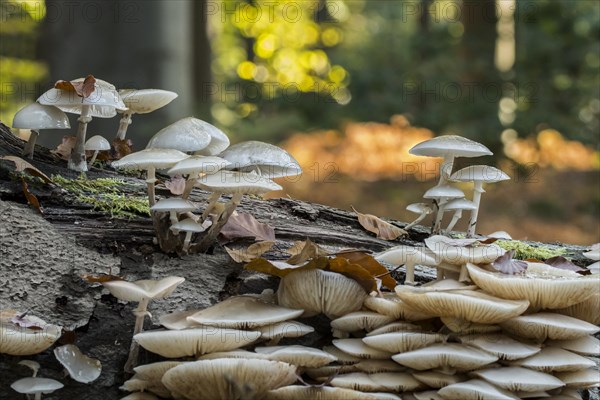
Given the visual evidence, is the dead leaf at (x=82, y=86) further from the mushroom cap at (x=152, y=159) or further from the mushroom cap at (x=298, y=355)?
the mushroom cap at (x=298, y=355)

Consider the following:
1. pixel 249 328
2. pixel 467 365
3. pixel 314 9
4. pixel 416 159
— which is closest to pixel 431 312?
pixel 467 365

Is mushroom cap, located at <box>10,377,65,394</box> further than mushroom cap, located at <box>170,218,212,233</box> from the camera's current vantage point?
No

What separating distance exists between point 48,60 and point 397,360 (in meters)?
7.04

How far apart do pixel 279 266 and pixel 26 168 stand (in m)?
1.48

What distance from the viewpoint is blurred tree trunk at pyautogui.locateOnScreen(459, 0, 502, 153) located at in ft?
32.6

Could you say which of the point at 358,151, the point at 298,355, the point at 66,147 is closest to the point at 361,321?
the point at 298,355

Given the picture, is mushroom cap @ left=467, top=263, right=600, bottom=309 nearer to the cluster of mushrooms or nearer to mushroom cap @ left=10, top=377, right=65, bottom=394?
the cluster of mushrooms

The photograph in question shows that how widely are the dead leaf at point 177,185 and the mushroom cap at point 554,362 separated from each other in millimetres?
1786

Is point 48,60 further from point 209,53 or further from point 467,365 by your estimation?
point 467,365

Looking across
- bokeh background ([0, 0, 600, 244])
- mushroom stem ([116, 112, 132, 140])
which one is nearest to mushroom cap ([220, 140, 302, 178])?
mushroom stem ([116, 112, 132, 140])

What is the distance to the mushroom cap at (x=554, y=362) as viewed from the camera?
2.35 m

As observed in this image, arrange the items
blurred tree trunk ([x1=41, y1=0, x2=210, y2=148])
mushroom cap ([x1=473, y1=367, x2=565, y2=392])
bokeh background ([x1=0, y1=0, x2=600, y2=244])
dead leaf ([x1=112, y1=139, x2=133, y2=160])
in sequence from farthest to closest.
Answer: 1. bokeh background ([x1=0, y1=0, x2=600, y2=244])
2. blurred tree trunk ([x1=41, y1=0, x2=210, y2=148])
3. dead leaf ([x1=112, y1=139, x2=133, y2=160])
4. mushroom cap ([x1=473, y1=367, x2=565, y2=392])

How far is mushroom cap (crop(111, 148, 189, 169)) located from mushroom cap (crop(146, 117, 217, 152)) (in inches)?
5.7

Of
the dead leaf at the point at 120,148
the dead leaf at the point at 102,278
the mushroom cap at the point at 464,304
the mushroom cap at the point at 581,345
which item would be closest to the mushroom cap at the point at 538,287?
the mushroom cap at the point at 464,304
